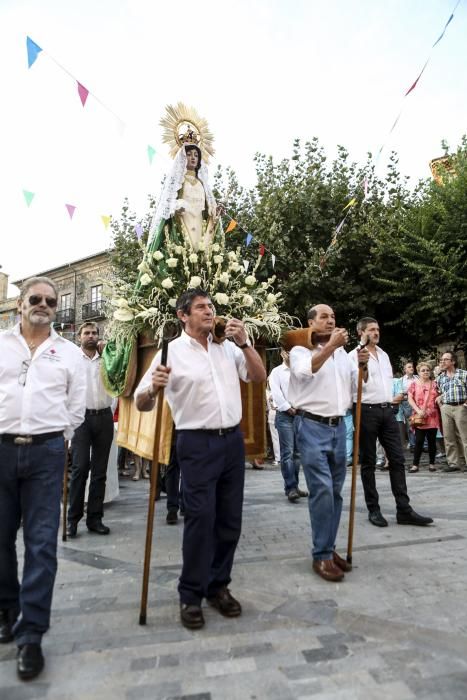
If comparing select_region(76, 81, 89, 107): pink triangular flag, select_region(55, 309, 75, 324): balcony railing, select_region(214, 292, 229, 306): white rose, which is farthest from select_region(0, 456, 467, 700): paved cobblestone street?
select_region(55, 309, 75, 324): balcony railing

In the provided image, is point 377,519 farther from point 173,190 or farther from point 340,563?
point 173,190

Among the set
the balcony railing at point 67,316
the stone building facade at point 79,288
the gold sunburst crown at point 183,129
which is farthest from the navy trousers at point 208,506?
the balcony railing at point 67,316

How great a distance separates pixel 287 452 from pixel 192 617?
172 inches

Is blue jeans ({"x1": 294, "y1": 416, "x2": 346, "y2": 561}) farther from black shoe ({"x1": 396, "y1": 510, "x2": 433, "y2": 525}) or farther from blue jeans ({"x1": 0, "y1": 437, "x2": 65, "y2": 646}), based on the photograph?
blue jeans ({"x1": 0, "y1": 437, "x2": 65, "y2": 646})

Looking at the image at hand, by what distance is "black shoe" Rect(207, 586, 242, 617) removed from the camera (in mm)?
3381

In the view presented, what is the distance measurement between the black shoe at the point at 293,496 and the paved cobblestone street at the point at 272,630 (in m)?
1.85

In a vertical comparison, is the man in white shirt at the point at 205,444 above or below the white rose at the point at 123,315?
below

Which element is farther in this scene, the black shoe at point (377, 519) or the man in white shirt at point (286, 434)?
the man in white shirt at point (286, 434)

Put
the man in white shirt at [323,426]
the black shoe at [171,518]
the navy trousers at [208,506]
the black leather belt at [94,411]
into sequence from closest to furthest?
the navy trousers at [208,506] → the man in white shirt at [323,426] → the black leather belt at [94,411] → the black shoe at [171,518]

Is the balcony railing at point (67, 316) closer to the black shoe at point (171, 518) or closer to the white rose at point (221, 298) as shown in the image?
the black shoe at point (171, 518)

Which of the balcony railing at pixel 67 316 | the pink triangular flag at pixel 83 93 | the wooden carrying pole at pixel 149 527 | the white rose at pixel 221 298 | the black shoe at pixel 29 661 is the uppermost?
the balcony railing at pixel 67 316

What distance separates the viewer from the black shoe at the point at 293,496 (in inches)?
280

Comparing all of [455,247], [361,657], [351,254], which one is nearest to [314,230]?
[351,254]

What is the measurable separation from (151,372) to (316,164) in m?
14.3
